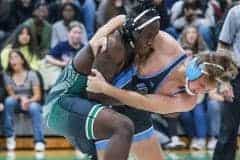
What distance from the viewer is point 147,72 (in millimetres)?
4906

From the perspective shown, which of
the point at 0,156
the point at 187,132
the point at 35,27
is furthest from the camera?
the point at 35,27

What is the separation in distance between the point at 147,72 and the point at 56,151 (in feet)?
14.4

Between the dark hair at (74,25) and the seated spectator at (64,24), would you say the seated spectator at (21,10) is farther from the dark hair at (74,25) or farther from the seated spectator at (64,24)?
the dark hair at (74,25)

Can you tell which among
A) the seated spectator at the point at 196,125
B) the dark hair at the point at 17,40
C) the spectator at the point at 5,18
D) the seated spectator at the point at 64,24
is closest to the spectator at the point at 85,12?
the seated spectator at the point at 64,24

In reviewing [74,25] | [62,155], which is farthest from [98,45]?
[74,25]

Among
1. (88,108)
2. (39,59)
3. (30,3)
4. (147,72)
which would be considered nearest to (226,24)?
(147,72)

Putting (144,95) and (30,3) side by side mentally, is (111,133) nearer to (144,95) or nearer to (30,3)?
(144,95)

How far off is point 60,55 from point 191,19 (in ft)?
6.12

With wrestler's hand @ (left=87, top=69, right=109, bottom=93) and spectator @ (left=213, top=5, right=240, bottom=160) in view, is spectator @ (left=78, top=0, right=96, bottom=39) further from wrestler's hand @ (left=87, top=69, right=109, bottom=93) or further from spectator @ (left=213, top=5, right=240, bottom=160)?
wrestler's hand @ (left=87, top=69, right=109, bottom=93)

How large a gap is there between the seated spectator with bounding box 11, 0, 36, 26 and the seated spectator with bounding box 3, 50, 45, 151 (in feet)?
4.73

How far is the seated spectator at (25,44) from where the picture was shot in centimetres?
982

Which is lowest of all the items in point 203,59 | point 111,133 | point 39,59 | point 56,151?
point 56,151

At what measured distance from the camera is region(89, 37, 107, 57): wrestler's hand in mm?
4500

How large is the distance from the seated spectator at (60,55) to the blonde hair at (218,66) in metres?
5.10
